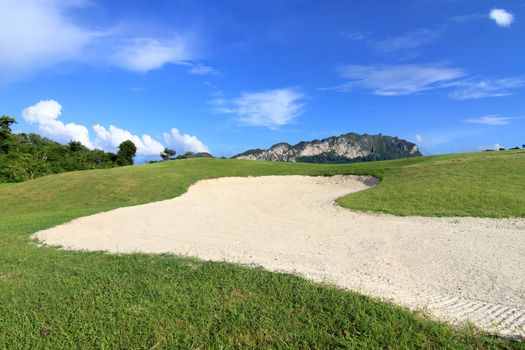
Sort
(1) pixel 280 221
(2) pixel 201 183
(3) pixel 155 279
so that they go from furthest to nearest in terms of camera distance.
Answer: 1. (2) pixel 201 183
2. (1) pixel 280 221
3. (3) pixel 155 279

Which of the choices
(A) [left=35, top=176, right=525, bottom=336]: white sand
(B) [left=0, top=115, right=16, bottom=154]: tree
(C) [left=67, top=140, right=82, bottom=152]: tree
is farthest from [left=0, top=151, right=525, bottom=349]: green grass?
(C) [left=67, top=140, right=82, bottom=152]: tree

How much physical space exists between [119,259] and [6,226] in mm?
11000

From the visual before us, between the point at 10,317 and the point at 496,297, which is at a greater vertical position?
the point at 10,317

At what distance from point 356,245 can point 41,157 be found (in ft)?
203

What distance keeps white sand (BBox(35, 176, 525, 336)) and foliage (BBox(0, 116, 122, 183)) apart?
34788 mm

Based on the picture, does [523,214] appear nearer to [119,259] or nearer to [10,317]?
[119,259]

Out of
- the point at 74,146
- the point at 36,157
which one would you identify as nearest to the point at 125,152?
the point at 74,146

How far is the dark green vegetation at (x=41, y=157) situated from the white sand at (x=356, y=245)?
3491cm

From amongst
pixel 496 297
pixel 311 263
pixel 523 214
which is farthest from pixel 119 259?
pixel 523 214

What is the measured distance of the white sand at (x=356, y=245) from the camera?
6473mm

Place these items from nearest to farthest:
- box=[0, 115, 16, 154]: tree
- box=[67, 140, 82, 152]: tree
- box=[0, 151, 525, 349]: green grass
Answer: box=[0, 151, 525, 349]: green grass
box=[0, 115, 16, 154]: tree
box=[67, 140, 82, 152]: tree

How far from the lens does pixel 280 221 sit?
1520cm

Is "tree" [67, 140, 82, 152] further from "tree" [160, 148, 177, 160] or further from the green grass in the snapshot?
the green grass

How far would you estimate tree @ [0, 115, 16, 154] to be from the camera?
2111 inches
